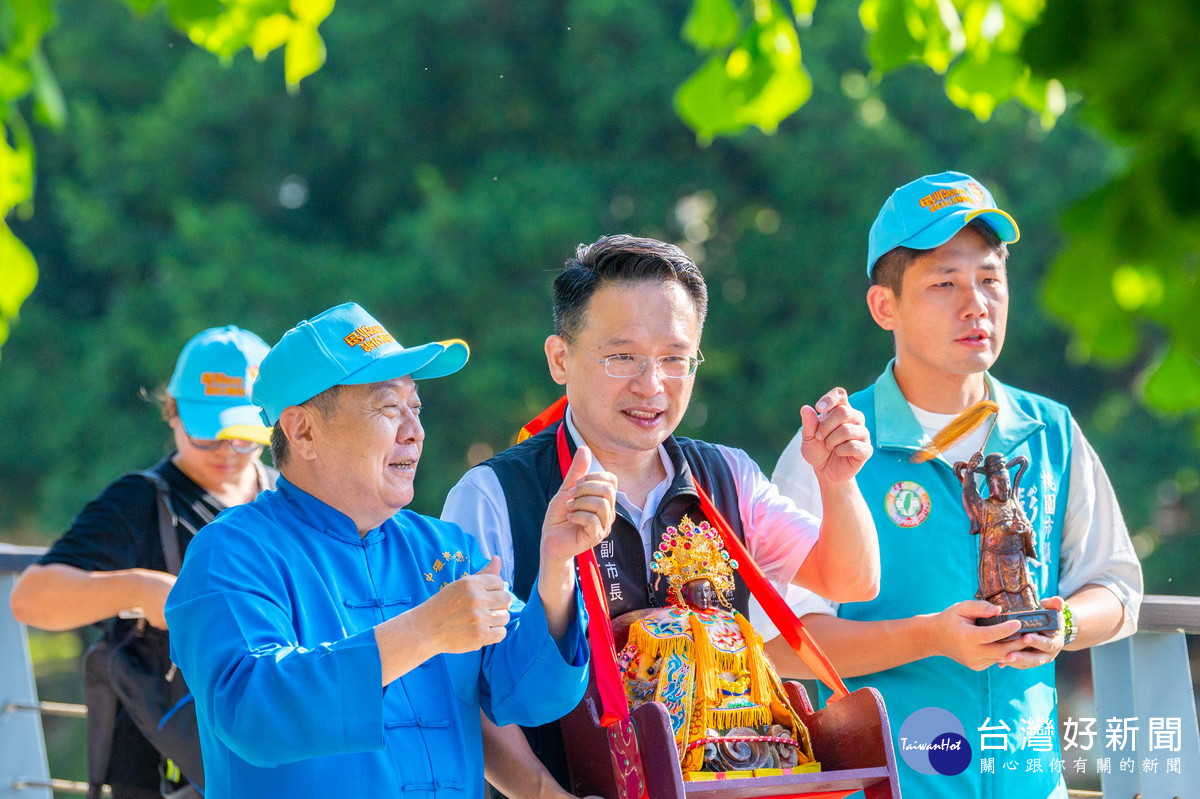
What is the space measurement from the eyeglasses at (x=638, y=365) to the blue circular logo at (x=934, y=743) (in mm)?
917

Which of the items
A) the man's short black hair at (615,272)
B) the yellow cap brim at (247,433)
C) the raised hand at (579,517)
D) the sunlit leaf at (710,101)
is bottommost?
the raised hand at (579,517)

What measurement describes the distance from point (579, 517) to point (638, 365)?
1.48 ft

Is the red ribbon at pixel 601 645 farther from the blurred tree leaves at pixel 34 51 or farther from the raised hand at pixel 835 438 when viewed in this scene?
the blurred tree leaves at pixel 34 51

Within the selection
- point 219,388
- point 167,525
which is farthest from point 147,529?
point 219,388

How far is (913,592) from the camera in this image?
9.21 feet

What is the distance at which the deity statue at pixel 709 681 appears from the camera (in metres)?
2.22

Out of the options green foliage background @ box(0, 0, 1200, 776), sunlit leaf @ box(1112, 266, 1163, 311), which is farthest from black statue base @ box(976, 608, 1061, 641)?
green foliage background @ box(0, 0, 1200, 776)

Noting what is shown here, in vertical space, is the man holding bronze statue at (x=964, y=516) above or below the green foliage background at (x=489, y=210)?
below

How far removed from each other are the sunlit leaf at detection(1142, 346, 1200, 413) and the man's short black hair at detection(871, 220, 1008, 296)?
5.54ft

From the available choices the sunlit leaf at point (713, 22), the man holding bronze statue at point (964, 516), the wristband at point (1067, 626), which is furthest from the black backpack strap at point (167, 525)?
the wristband at point (1067, 626)

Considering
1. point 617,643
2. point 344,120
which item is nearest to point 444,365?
point 617,643

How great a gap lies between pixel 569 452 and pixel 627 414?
0.15m

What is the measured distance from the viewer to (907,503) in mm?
2855

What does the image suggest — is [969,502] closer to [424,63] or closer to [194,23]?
[194,23]
